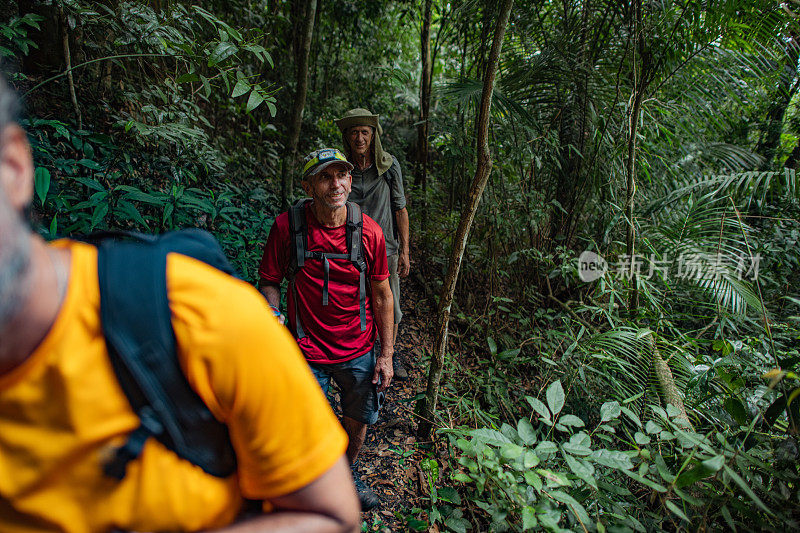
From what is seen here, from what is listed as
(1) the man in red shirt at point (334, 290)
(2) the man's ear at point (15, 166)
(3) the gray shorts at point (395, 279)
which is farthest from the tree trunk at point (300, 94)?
(2) the man's ear at point (15, 166)

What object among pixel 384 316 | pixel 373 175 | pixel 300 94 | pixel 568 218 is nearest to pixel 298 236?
pixel 384 316

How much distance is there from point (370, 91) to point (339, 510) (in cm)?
749

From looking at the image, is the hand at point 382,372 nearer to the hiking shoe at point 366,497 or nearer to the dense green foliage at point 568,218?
the dense green foliage at point 568,218

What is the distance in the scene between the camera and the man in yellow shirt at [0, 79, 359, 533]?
22.0 inches

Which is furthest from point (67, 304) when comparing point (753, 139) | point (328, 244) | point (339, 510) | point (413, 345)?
point (753, 139)

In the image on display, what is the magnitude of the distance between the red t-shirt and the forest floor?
74 cm

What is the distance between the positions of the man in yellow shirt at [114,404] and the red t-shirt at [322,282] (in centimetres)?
131

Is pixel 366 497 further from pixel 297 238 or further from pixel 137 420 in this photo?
pixel 137 420

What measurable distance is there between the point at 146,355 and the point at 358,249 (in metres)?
1.42

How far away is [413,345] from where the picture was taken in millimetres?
3871

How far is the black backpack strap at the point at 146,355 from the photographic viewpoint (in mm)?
573

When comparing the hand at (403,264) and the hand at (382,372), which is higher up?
the hand at (403,264)

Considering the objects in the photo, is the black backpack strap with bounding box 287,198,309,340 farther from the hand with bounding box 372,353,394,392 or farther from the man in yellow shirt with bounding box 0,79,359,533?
the man in yellow shirt with bounding box 0,79,359,533

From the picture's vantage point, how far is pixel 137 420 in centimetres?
60
